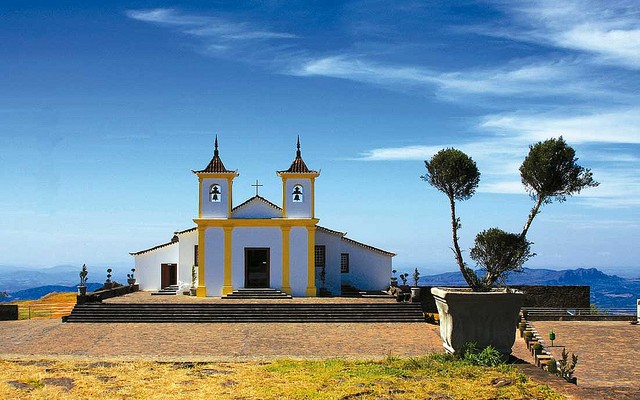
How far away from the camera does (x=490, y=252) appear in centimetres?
2194

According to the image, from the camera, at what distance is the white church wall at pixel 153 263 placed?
1559 inches

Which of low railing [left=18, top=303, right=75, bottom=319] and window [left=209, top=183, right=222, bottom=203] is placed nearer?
low railing [left=18, top=303, right=75, bottom=319]

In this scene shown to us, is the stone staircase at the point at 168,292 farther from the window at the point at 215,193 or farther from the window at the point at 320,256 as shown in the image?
the window at the point at 320,256

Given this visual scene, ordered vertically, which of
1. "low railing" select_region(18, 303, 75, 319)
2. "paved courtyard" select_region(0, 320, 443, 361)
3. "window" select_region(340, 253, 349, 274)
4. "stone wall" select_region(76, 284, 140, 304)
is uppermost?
"window" select_region(340, 253, 349, 274)

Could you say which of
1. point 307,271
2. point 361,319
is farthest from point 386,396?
point 307,271

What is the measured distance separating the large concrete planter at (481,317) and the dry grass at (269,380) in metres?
0.46

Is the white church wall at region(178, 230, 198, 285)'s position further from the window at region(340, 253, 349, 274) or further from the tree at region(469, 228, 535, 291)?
the tree at region(469, 228, 535, 291)

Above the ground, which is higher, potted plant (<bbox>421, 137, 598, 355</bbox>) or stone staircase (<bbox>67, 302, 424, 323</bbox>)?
potted plant (<bbox>421, 137, 598, 355</bbox>)

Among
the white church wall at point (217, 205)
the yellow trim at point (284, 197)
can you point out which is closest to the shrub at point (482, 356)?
the yellow trim at point (284, 197)

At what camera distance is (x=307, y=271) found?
35.3m

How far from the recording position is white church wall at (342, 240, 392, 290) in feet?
128

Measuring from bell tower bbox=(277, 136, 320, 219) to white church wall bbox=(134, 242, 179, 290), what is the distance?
801 centimetres

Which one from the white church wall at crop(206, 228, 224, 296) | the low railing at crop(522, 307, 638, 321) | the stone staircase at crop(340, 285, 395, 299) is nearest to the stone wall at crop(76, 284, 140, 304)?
the white church wall at crop(206, 228, 224, 296)

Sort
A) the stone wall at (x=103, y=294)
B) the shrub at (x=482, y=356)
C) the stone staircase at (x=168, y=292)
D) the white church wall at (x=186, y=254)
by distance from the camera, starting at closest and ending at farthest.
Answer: the shrub at (x=482, y=356) < the stone wall at (x=103, y=294) < the stone staircase at (x=168, y=292) < the white church wall at (x=186, y=254)
